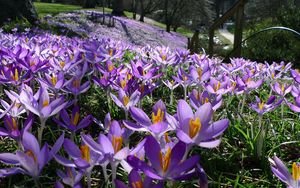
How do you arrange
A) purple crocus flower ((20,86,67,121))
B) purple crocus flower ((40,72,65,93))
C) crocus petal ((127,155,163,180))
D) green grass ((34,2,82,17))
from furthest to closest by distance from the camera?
green grass ((34,2,82,17))
purple crocus flower ((40,72,65,93))
purple crocus flower ((20,86,67,121))
crocus petal ((127,155,163,180))

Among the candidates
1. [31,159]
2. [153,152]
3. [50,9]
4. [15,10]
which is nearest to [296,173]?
[153,152]

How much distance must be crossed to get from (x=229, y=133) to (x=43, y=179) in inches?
29.0

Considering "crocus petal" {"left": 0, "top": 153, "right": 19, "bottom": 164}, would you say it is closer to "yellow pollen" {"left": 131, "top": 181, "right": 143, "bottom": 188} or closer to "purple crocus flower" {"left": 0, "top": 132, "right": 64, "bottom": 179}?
"purple crocus flower" {"left": 0, "top": 132, "right": 64, "bottom": 179}

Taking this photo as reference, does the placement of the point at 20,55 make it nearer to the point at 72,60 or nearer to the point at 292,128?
the point at 72,60

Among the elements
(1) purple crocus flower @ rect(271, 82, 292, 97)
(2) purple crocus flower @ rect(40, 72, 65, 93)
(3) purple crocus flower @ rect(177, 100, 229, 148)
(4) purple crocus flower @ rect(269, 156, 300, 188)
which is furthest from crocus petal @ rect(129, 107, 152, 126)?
(1) purple crocus flower @ rect(271, 82, 292, 97)

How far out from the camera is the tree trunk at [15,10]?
9.43m

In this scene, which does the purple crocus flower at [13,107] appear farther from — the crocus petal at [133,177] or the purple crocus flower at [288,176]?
the purple crocus flower at [288,176]

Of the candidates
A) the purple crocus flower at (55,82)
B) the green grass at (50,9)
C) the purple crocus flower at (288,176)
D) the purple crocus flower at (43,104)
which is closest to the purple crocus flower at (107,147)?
the purple crocus flower at (43,104)

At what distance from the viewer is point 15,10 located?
9.48m

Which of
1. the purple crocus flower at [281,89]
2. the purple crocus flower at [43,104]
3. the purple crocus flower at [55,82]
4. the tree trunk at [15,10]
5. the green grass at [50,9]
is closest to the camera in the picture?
the purple crocus flower at [43,104]

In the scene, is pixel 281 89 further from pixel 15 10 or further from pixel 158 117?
pixel 15 10

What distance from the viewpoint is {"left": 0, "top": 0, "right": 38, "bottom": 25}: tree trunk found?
30.9 feet

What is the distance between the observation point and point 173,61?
7.27ft

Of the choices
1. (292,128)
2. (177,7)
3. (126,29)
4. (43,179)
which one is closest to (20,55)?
(43,179)
